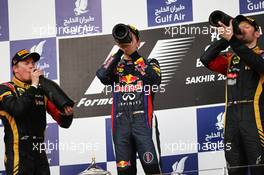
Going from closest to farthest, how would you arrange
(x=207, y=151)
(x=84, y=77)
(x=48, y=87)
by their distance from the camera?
(x=48, y=87) < (x=207, y=151) < (x=84, y=77)

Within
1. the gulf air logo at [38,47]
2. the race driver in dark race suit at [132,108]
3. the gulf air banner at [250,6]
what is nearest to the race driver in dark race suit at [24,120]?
the race driver in dark race suit at [132,108]

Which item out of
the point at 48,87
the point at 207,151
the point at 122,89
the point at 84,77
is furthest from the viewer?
the point at 84,77

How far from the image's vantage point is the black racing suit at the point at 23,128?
4262mm

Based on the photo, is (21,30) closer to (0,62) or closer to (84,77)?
(0,62)

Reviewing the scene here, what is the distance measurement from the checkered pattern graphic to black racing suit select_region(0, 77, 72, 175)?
1.03 meters

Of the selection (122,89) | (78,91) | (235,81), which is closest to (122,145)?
(122,89)

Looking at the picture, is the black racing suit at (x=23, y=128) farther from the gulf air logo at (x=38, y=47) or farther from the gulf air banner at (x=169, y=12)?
the gulf air banner at (x=169, y=12)

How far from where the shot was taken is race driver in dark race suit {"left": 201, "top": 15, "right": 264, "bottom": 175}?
169 inches

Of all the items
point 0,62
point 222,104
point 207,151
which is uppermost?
point 0,62

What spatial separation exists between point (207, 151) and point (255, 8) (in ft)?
3.56

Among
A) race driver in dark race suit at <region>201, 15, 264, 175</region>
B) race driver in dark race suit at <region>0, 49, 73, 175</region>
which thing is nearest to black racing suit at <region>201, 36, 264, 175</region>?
race driver in dark race suit at <region>201, 15, 264, 175</region>

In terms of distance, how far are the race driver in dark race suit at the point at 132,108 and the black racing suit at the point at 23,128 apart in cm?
46

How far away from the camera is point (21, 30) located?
5.68 meters

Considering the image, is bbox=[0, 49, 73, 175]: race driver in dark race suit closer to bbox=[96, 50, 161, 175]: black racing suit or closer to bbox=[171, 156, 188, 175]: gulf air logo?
bbox=[96, 50, 161, 175]: black racing suit
